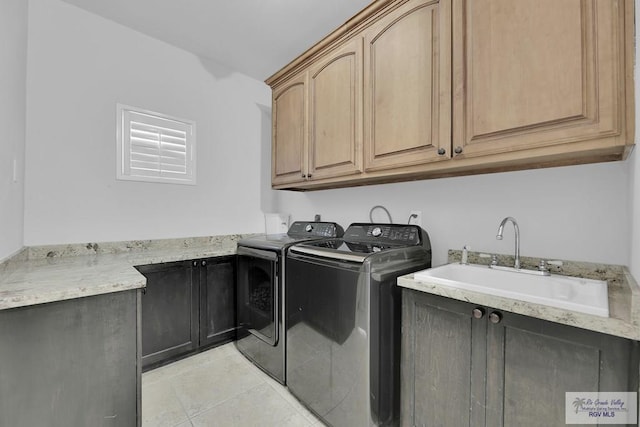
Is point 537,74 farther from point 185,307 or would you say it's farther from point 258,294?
point 185,307

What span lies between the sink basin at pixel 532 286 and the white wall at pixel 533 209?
0.17m

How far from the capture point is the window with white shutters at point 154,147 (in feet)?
7.20

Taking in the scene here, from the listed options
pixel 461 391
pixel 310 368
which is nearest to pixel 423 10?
pixel 461 391

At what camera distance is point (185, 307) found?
7.02 feet

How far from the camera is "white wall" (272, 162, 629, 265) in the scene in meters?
1.20

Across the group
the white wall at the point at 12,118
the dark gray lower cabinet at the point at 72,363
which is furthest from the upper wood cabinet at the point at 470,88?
the white wall at the point at 12,118

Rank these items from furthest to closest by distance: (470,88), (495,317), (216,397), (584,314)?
(216,397) → (470,88) → (495,317) → (584,314)

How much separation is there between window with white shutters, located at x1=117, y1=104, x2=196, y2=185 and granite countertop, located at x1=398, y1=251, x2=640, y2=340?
2.21 metres

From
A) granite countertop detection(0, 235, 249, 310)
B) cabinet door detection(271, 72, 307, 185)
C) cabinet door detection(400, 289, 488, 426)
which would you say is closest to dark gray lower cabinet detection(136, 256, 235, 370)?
granite countertop detection(0, 235, 249, 310)

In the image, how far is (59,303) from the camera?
110 cm

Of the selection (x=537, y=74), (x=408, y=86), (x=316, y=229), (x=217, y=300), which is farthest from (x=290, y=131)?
(x=537, y=74)

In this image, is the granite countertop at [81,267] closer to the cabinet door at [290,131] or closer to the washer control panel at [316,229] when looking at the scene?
the washer control panel at [316,229]

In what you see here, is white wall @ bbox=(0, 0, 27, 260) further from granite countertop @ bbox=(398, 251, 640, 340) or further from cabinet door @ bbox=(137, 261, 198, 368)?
granite countertop @ bbox=(398, 251, 640, 340)

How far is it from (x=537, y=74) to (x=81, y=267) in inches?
96.3
